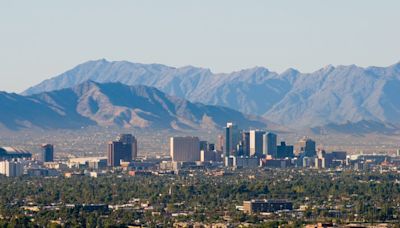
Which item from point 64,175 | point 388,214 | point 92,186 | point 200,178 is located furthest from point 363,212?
point 64,175

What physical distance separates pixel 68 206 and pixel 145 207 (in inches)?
298

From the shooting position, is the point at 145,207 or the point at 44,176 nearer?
the point at 145,207

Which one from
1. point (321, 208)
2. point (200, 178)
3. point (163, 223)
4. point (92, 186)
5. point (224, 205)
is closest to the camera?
point (163, 223)

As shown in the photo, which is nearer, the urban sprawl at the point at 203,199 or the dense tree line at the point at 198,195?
the urban sprawl at the point at 203,199

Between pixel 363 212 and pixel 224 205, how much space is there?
1728cm

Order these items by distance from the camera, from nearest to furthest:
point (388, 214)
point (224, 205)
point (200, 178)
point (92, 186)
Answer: point (388, 214)
point (224, 205)
point (92, 186)
point (200, 178)

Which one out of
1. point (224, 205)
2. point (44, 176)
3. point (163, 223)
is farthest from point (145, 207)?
point (44, 176)

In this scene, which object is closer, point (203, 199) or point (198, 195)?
point (203, 199)

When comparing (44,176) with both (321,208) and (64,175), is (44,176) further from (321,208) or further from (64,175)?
(321,208)

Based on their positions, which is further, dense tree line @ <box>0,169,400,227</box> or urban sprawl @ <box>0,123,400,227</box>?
dense tree line @ <box>0,169,400,227</box>

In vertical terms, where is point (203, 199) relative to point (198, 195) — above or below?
below

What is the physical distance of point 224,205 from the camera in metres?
135

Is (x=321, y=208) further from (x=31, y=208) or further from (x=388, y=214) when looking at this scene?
(x=31, y=208)

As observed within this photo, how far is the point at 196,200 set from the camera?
143375 mm
